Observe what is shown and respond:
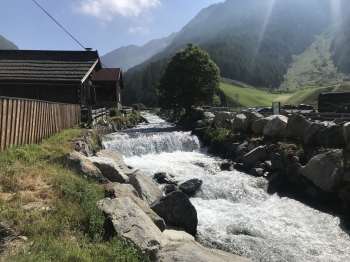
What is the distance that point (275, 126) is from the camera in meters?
19.7

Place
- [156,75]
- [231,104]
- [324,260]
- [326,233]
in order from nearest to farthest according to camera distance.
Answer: [324,260] → [326,233] → [231,104] → [156,75]

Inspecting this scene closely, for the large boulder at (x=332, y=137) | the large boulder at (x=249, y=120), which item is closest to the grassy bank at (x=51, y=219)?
the large boulder at (x=332, y=137)

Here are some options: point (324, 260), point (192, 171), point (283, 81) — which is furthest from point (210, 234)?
point (283, 81)

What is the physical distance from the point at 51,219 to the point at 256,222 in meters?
7.61

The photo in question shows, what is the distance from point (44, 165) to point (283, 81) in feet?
682

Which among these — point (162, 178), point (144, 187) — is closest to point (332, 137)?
point (162, 178)

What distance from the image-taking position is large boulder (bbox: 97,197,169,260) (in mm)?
5680

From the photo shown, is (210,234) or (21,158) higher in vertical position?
(21,158)

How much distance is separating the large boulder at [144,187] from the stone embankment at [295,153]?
21.5 ft

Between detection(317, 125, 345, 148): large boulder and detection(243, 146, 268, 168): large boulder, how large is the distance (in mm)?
3484

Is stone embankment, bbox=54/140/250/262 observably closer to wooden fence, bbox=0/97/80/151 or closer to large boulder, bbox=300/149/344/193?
wooden fence, bbox=0/97/80/151

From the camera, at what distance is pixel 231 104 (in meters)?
98.7

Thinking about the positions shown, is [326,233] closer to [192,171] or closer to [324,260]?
[324,260]

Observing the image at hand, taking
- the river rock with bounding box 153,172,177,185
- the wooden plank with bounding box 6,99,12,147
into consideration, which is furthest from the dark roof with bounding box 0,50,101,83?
the wooden plank with bounding box 6,99,12,147
